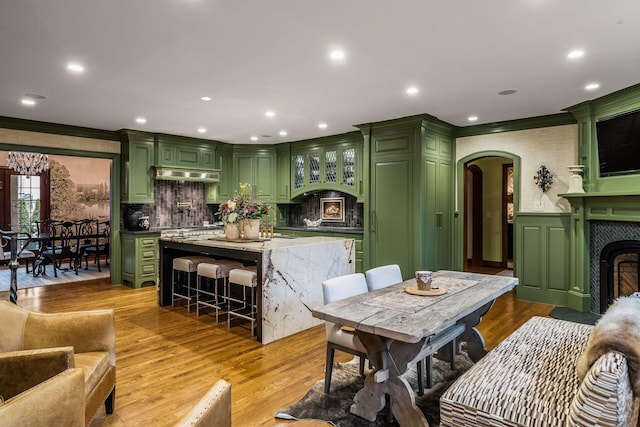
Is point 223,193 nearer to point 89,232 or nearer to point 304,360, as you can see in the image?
point 89,232

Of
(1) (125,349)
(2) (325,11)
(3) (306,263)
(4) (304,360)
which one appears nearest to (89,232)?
(1) (125,349)

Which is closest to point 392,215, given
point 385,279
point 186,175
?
point 385,279

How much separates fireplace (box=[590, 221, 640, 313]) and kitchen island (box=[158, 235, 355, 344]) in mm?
2949

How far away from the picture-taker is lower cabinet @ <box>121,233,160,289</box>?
6078mm

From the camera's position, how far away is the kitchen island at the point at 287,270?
365 cm

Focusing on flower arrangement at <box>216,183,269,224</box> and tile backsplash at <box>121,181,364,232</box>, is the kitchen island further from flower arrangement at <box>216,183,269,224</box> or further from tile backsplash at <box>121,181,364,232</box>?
tile backsplash at <box>121,181,364,232</box>

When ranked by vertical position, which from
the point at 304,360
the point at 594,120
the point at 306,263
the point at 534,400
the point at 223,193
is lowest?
the point at 304,360

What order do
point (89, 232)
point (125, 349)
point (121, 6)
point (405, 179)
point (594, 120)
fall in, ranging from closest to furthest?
point (121, 6), point (125, 349), point (594, 120), point (405, 179), point (89, 232)

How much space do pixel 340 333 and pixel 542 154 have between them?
4.20m

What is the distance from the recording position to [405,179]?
5.39m

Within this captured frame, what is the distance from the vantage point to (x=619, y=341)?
1542 millimetres

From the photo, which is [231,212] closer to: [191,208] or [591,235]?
[191,208]

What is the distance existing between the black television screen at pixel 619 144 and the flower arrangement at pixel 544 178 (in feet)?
2.21

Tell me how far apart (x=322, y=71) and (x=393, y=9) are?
1153 mm
